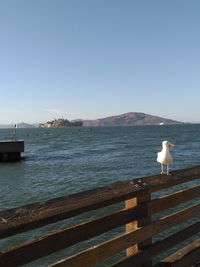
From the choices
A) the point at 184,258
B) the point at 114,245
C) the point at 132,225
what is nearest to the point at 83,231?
the point at 114,245

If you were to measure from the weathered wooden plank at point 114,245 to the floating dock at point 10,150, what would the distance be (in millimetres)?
41647

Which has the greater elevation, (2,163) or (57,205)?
(57,205)

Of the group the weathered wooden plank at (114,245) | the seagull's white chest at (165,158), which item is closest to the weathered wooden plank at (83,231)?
the weathered wooden plank at (114,245)

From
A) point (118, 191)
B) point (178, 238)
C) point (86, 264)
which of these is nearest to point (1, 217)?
point (86, 264)

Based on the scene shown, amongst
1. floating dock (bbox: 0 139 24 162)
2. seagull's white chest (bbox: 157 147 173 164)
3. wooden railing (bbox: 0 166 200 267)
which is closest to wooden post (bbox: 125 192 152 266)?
wooden railing (bbox: 0 166 200 267)

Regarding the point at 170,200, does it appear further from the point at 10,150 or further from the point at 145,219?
the point at 10,150

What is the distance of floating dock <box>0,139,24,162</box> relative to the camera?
44.8 m

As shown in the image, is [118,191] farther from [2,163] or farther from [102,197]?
[2,163]

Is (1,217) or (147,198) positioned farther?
(147,198)

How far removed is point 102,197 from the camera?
3750 millimetres

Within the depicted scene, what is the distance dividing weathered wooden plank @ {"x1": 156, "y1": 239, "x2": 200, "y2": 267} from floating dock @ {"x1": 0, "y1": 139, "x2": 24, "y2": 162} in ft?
135

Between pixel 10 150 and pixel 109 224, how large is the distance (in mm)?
42684

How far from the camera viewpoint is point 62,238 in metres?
3.33

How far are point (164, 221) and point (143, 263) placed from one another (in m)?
0.54
